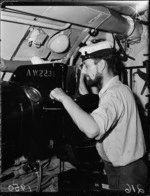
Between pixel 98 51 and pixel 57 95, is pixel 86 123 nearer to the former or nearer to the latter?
pixel 57 95

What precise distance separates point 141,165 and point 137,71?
1.90 m

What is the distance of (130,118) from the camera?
5.67ft

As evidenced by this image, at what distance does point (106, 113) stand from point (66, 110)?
1.46ft

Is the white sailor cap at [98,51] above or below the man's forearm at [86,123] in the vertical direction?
above

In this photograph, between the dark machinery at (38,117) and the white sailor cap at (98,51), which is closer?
the dark machinery at (38,117)

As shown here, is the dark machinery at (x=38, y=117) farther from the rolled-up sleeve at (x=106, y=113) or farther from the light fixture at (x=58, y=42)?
the light fixture at (x=58, y=42)

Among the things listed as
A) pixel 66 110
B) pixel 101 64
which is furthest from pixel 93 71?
pixel 66 110

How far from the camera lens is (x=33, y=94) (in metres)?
1.63

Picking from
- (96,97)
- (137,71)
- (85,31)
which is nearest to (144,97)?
(137,71)

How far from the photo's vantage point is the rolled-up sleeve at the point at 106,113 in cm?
136

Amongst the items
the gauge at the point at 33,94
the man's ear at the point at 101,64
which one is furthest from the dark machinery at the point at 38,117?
the man's ear at the point at 101,64

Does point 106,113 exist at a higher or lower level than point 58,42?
lower

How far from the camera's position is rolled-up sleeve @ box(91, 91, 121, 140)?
1.36 m

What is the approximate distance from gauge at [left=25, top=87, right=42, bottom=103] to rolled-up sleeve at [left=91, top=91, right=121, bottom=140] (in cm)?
45
